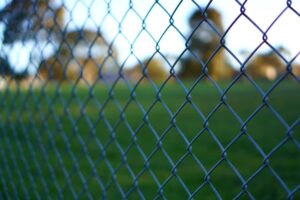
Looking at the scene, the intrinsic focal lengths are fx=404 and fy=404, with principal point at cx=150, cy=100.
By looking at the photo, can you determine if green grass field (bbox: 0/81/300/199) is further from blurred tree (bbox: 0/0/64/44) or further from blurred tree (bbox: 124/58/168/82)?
blurred tree (bbox: 0/0/64/44)

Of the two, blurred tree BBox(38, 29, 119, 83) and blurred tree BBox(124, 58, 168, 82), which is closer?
blurred tree BBox(124, 58, 168, 82)

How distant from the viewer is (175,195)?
3076 millimetres

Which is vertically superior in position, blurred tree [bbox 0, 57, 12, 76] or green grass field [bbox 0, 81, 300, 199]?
blurred tree [bbox 0, 57, 12, 76]

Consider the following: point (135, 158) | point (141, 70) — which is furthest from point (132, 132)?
point (135, 158)

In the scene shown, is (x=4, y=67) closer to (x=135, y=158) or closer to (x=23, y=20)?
(x=23, y=20)

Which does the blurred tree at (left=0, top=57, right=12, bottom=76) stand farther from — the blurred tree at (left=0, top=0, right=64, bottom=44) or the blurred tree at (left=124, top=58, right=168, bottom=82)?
the blurred tree at (left=124, top=58, right=168, bottom=82)

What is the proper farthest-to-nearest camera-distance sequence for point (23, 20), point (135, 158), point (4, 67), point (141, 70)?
1. point (135, 158)
2. point (4, 67)
3. point (23, 20)
4. point (141, 70)

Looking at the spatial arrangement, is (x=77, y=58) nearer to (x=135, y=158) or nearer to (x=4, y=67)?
(x=4, y=67)

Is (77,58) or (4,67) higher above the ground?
(4,67)

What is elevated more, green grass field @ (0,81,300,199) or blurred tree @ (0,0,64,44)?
blurred tree @ (0,0,64,44)

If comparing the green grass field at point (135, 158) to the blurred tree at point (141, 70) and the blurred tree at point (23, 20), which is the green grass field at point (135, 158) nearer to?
the blurred tree at point (141, 70)

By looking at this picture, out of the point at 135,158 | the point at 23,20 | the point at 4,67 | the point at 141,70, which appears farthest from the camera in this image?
the point at 135,158

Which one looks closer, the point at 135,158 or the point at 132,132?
the point at 132,132

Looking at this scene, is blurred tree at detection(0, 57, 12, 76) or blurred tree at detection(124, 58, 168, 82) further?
blurred tree at detection(0, 57, 12, 76)
